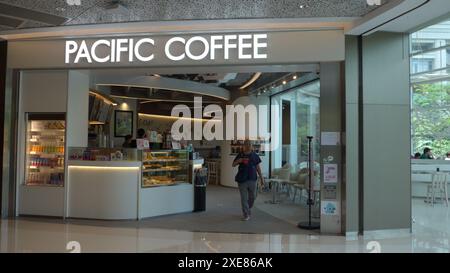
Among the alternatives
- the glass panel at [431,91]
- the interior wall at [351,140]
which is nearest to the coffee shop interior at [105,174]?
the interior wall at [351,140]

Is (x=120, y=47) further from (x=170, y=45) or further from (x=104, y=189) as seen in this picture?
(x=104, y=189)

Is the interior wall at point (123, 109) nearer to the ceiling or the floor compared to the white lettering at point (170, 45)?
nearer to the floor

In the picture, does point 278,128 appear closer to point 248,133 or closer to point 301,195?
point 248,133

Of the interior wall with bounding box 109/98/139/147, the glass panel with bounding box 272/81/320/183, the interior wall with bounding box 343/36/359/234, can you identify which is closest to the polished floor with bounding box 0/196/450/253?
the interior wall with bounding box 343/36/359/234

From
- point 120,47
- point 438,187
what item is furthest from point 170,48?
point 438,187

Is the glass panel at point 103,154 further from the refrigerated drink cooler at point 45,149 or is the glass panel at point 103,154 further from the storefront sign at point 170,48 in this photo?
the storefront sign at point 170,48

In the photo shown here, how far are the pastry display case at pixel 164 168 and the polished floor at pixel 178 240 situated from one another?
45.6 inches

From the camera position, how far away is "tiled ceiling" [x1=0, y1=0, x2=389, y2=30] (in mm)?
5355

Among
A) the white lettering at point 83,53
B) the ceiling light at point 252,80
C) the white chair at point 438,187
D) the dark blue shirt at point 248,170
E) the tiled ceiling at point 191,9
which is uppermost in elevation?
the tiled ceiling at point 191,9

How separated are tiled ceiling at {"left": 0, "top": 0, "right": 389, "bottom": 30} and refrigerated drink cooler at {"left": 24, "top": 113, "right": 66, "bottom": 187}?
6.50 feet

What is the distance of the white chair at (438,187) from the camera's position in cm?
955

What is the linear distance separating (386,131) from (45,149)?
6193 mm

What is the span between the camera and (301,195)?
10148 millimetres
